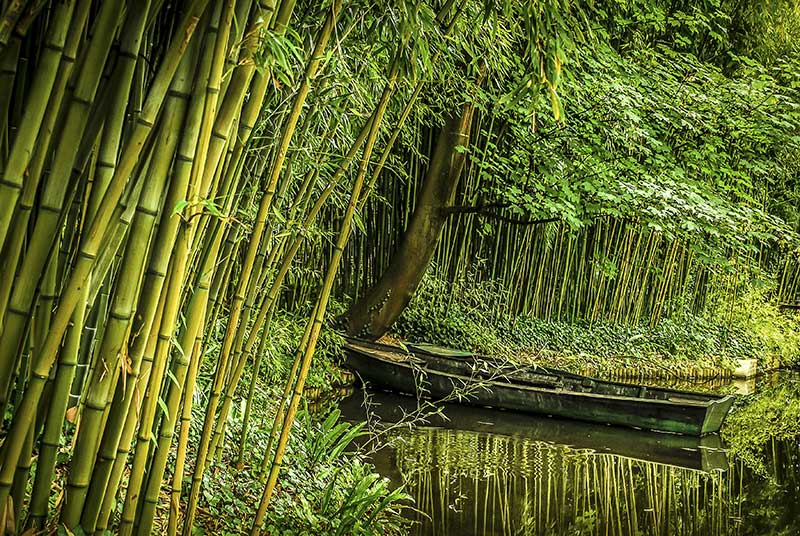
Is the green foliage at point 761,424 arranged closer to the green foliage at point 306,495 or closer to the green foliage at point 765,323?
the green foliage at point 765,323

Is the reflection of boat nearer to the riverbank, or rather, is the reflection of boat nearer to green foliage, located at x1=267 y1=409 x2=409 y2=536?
the riverbank

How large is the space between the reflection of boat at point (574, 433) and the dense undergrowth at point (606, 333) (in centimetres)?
140

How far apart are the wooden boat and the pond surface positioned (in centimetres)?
11

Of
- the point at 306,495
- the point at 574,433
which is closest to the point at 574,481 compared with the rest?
the point at 574,433

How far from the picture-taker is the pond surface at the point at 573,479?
13.1 feet

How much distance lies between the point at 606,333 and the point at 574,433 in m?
3.27

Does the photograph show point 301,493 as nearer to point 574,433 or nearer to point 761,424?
point 574,433

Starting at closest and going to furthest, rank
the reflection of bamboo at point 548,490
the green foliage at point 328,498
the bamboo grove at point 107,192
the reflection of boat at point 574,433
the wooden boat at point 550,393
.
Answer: the bamboo grove at point 107,192 → the green foliage at point 328,498 → the reflection of bamboo at point 548,490 → the reflection of boat at point 574,433 → the wooden boat at point 550,393

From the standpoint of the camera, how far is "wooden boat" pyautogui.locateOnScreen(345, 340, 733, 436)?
5.98 metres

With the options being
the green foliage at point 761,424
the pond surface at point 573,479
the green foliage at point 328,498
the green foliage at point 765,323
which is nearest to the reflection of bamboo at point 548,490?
the pond surface at point 573,479

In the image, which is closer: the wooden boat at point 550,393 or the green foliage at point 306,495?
the green foliage at point 306,495

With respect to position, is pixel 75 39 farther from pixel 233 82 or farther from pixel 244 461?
pixel 244 461

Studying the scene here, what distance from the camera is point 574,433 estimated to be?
5.92 m

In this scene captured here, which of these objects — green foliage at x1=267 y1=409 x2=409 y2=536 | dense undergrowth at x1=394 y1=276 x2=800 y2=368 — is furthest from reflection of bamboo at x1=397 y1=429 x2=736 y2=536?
dense undergrowth at x1=394 y1=276 x2=800 y2=368
